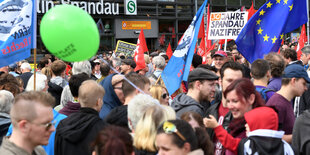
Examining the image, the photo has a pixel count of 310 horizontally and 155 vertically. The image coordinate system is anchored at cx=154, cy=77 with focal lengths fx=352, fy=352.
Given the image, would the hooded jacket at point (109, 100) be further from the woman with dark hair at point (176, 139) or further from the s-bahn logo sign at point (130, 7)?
the s-bahn logo sign at point (130, 7)

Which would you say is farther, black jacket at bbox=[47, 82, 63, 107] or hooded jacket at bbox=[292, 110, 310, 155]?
black jacket at bbox=[47, 82, 63, 107]

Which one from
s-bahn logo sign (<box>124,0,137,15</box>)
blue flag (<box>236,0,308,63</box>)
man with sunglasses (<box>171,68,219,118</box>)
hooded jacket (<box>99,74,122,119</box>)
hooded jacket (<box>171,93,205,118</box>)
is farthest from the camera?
s-bahn logo sign (<box>124,0,137,15</box>)

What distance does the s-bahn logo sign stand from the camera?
23516mm

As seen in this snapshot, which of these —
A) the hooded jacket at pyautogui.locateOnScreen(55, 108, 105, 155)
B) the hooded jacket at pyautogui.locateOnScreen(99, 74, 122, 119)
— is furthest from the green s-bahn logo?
the hooded jacket at pyautogui.locateOnScreen(55, 108, 105, 155)

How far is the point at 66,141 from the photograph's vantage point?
3.62 meters

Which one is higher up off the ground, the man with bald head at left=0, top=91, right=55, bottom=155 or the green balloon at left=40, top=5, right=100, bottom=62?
the green balloon at left=40, top=5, right=100, bottom=62

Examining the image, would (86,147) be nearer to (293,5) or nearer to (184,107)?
(184,107)

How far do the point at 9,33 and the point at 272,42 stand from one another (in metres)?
4.27

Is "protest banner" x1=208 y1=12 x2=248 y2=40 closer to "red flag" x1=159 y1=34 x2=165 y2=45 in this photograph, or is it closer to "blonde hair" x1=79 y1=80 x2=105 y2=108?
"blonde hair" x1=79 y1=80 x2=105 y2=108

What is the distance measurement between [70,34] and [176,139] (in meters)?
1.27

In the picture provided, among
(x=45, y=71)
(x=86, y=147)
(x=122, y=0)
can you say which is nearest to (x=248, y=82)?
(x=86, y=147)

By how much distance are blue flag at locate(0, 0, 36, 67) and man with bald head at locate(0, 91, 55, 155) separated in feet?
7.65

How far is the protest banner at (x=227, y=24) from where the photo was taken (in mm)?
8836

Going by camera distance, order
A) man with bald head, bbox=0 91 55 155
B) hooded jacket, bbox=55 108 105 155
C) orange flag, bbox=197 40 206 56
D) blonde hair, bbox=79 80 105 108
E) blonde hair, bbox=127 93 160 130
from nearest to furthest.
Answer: man with bald head, bbox=0 91 55 155, blonde hair, bbox=127 93 160 130, hooded jacket, bbox=55 108 105 155, blonde hair, bbox=79 80 105 108, orange flag, bbox=197 40 206 56
